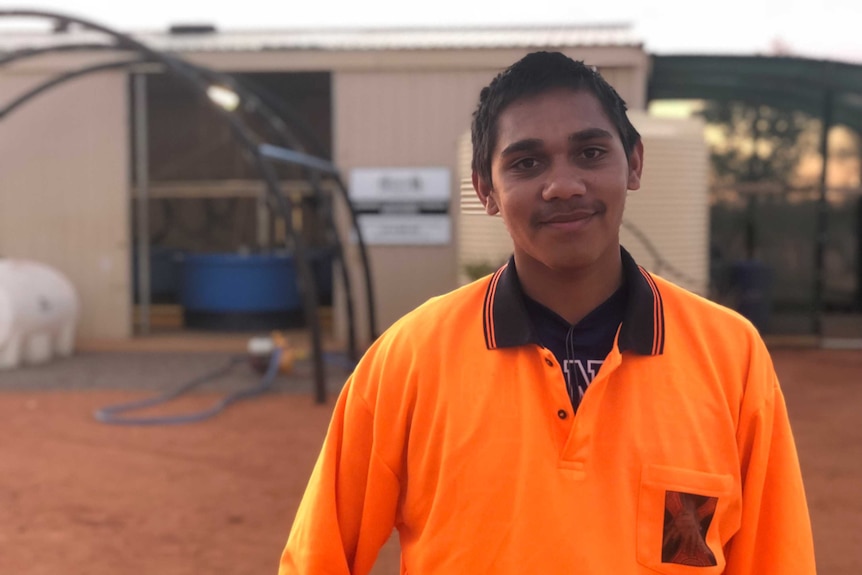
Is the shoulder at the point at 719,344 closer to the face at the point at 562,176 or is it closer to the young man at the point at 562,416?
the young man at the point at 562,416

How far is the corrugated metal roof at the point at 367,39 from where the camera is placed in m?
11.9

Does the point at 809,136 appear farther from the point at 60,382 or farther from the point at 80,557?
the point at 80,557

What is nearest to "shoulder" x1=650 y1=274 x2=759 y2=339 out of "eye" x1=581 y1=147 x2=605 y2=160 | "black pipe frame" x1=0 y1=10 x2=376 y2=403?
"eye" x1=581 y1=147 x2=605 y2=160

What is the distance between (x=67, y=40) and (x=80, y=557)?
1098 cm

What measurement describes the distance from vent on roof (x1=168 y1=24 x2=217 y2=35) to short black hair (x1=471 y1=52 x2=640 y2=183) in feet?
44.7

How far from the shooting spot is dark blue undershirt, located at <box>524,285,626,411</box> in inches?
62.0

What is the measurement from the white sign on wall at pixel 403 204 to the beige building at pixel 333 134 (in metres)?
0.08

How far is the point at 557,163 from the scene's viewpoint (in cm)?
154

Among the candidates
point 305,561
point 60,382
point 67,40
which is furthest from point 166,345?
point 305,561

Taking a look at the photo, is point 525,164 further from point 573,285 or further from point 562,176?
point 573,285

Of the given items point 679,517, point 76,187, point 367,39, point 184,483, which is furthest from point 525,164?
point 367,39

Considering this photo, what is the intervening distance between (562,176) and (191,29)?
13.9 metres

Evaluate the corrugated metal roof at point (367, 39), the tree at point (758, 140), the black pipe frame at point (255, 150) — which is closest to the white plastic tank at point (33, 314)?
the black pipe frame at point (255, 150)

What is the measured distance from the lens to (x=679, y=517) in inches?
58.9
